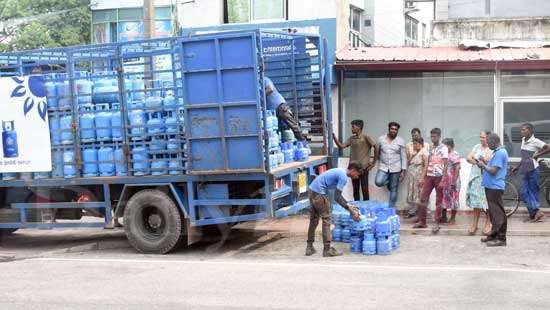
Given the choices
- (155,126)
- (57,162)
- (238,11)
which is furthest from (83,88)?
(238,11)

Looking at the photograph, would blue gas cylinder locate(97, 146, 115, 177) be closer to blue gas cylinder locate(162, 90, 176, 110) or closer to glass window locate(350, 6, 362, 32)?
blue gas cylinder locate(162, 90, 176, 110)

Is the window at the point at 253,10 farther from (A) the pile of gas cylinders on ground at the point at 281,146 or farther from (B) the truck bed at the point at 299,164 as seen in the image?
(B) the truck bed at the point at 299,164

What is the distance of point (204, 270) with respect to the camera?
28.6 ft

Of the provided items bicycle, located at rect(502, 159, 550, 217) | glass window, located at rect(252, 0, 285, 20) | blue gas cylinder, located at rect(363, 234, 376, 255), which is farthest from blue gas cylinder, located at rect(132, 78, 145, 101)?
bicycle, located at rect(502, 159, 550, 217)

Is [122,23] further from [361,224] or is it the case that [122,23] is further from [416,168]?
[361,224]

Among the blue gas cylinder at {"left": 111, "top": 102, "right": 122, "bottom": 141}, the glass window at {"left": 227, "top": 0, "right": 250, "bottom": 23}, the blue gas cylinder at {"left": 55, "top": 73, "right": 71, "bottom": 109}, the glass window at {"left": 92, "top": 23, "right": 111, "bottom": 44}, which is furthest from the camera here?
the glass window at {"left": 92, "top": 23, "right": 111, "bottom": 44}

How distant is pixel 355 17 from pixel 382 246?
14.1 metres

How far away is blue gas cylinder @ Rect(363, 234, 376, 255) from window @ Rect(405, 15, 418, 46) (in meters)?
19.9

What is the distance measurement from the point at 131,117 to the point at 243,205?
6.84 feet

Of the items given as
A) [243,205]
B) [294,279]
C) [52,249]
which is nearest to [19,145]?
[52,249]

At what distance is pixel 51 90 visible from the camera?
10680mm

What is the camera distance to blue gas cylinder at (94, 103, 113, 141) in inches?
406

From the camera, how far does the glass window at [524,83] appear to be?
13.1 m

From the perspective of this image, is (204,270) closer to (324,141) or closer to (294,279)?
(294,279)
